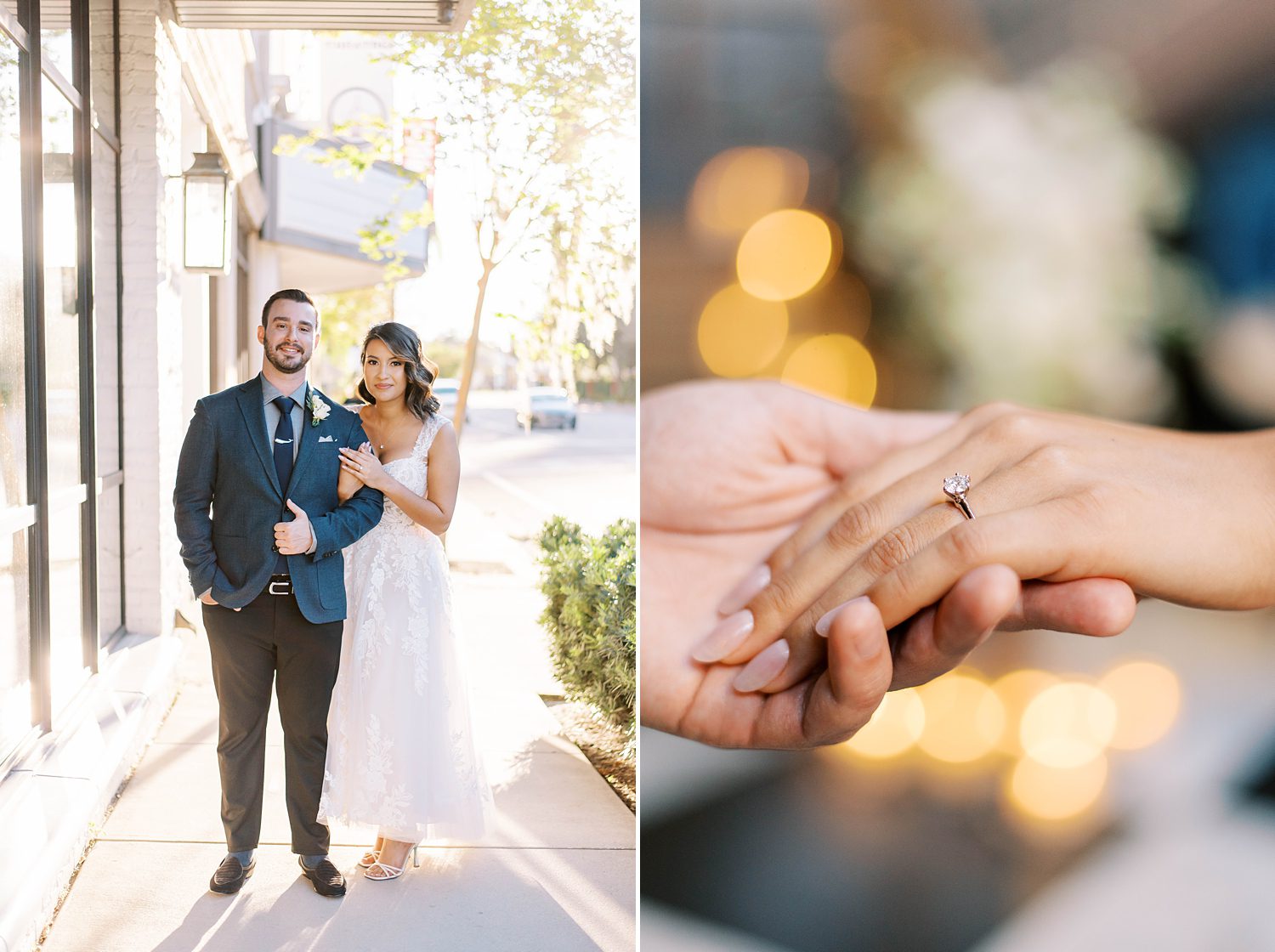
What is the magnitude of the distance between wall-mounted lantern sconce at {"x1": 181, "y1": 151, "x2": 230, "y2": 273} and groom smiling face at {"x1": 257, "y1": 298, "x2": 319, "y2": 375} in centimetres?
100

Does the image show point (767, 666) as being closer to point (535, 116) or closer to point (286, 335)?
point (286, 335)

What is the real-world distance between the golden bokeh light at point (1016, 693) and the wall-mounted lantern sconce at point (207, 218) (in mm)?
2391

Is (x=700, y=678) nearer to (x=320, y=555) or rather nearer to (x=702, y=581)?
(x=702, y=581)

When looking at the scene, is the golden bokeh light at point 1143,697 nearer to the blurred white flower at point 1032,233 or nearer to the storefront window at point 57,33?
the blurred white flower at point 1032,233

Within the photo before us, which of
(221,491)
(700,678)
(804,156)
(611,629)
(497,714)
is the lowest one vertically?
(497,714)

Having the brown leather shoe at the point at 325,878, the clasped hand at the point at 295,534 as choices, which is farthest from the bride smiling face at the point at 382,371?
the brown leather shoe at the point at 325,878

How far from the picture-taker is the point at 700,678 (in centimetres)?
187

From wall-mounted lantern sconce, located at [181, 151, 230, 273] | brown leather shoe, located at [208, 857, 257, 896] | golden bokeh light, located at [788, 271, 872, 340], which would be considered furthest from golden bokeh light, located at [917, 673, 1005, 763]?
wall-mounted lantern sconce, located at [181, 151, 230, 273]

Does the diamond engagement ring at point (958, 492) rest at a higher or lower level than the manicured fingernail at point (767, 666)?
higher

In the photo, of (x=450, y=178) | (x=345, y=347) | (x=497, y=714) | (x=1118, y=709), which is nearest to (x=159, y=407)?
(x=450, y=178)

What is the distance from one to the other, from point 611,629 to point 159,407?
5.76ft

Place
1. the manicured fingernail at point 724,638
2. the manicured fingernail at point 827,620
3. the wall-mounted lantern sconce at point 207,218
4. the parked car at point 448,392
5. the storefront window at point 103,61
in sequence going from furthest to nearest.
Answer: the parked car at point 448,392 < the storefront window at point 103,61 < the wall-mounted lantern sconce at point 207,218 < the manicured fingernail at point 724,638 < the manicured fingernail at point 827,620

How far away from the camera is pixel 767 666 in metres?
1.82

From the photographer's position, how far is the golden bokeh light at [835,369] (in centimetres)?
189
